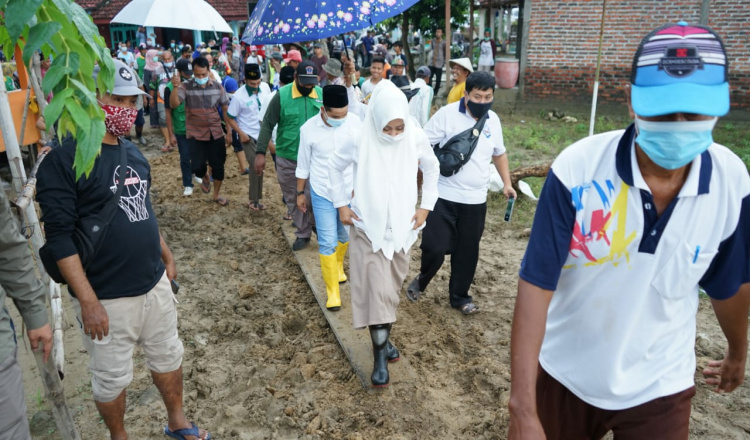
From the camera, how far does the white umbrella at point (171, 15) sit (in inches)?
312

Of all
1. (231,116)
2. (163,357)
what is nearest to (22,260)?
(163,357)

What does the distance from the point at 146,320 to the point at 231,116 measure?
495cm

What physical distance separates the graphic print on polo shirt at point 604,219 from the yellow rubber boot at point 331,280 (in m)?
3.24

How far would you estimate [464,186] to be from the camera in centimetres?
449

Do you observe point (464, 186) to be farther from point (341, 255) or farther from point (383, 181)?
point (341, 255)

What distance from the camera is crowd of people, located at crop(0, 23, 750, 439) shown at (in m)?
1.73

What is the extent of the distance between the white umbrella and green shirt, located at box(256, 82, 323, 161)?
A: 2.81m

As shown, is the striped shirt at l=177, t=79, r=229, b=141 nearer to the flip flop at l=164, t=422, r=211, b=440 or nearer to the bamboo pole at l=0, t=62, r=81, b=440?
the bamboo pole at l=0, t=62, r=81, b=440

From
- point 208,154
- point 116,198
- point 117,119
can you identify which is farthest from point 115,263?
point 208,154

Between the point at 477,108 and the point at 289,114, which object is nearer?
the point at 477,108

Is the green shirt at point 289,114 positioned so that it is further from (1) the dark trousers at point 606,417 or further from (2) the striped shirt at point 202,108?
(1) the dark trousers at point 606,417

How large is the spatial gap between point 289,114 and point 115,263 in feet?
11.4

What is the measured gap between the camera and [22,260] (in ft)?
7.56

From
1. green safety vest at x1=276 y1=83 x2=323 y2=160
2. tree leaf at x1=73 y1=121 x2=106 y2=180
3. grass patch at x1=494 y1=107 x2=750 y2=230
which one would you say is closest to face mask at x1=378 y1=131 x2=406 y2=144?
tree leaf at x1=73 y1=121 x2=106 y2=180
